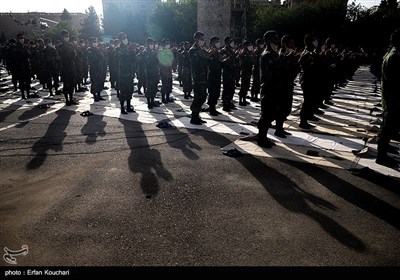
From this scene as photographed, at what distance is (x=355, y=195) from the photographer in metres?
4.75

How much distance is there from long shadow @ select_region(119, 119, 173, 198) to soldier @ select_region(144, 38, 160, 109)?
3.49 meters

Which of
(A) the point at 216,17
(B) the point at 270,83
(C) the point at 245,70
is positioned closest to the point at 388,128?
(B) the point at 270,83

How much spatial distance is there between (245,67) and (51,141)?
7.89 m

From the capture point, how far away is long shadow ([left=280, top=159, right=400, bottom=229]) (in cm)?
416

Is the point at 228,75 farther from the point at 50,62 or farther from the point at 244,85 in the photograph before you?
the point at 50,62

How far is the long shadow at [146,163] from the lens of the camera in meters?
5.04

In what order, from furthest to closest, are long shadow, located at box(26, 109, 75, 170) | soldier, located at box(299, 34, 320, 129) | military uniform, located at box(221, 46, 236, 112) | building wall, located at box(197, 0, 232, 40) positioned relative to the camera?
building wall, located at box(197, 0, 232, 40), military uniform, located at box(221, 46, 236, 112), soldier, located at box(299, 34, 320, 129), long shadow, located at box(26, 109, 75, 170)

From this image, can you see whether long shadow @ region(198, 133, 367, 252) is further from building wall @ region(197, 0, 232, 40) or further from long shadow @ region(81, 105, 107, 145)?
building wall @ region(197, 0, 232, 40)

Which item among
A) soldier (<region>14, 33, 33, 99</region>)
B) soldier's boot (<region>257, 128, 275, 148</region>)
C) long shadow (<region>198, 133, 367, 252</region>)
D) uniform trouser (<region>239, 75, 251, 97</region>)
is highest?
soldier (<region>14, 33, 33, 99</region>)

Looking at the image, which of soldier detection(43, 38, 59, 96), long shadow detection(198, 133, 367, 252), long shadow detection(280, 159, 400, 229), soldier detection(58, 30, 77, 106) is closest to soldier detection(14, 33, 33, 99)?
soldier detection(43, 38, 59, 96)

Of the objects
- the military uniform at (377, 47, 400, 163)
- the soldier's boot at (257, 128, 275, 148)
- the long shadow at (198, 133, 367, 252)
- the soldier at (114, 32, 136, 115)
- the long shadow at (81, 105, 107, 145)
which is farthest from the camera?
the soldier at (114, 32, 136, 115)

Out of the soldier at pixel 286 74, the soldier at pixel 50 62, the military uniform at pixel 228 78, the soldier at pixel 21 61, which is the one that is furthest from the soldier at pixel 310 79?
the soldier at pixel 21 61

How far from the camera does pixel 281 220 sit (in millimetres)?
4039
